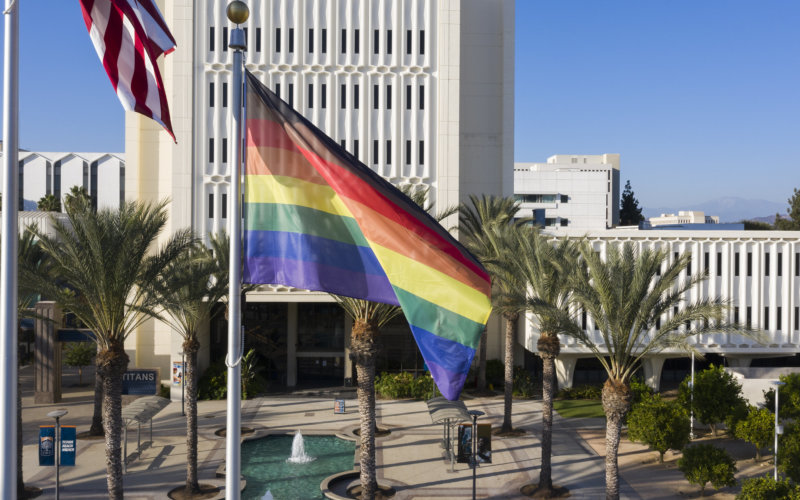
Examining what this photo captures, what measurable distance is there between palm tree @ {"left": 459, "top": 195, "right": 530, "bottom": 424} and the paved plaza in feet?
6.69

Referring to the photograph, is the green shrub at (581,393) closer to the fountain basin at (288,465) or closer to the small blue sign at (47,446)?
the fountain basin at (288,465)

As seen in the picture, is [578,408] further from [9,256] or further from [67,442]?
[9,256]

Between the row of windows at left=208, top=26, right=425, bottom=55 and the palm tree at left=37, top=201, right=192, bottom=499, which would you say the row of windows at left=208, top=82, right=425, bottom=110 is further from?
the palm tree at left=37, top=201, right=192, bottom=499

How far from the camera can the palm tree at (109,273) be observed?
1706 centimetres

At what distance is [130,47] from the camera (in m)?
8.99

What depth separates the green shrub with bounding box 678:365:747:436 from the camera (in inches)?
1004

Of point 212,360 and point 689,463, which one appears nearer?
point 689,463


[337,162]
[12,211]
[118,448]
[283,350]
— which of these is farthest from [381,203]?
[283,350]

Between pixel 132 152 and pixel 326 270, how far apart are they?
33886mm

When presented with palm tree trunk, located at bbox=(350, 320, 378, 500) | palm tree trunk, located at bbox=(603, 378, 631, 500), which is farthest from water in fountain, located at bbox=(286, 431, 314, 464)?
palm tree trunk, located at bbox=(603, 378, 631, 500)

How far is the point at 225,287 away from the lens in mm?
24578

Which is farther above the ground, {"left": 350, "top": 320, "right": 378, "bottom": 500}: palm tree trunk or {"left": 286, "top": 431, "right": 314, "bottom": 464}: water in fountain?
{"left": 350, "top": 320, "right": 378, "bottom": 500}: palm tree trunk

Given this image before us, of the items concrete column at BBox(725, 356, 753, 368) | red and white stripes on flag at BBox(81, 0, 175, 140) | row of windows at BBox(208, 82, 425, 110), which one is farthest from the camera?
row of windows at BBox(208, 82, 425, 110)

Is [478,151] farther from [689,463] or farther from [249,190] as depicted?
[249,190]
